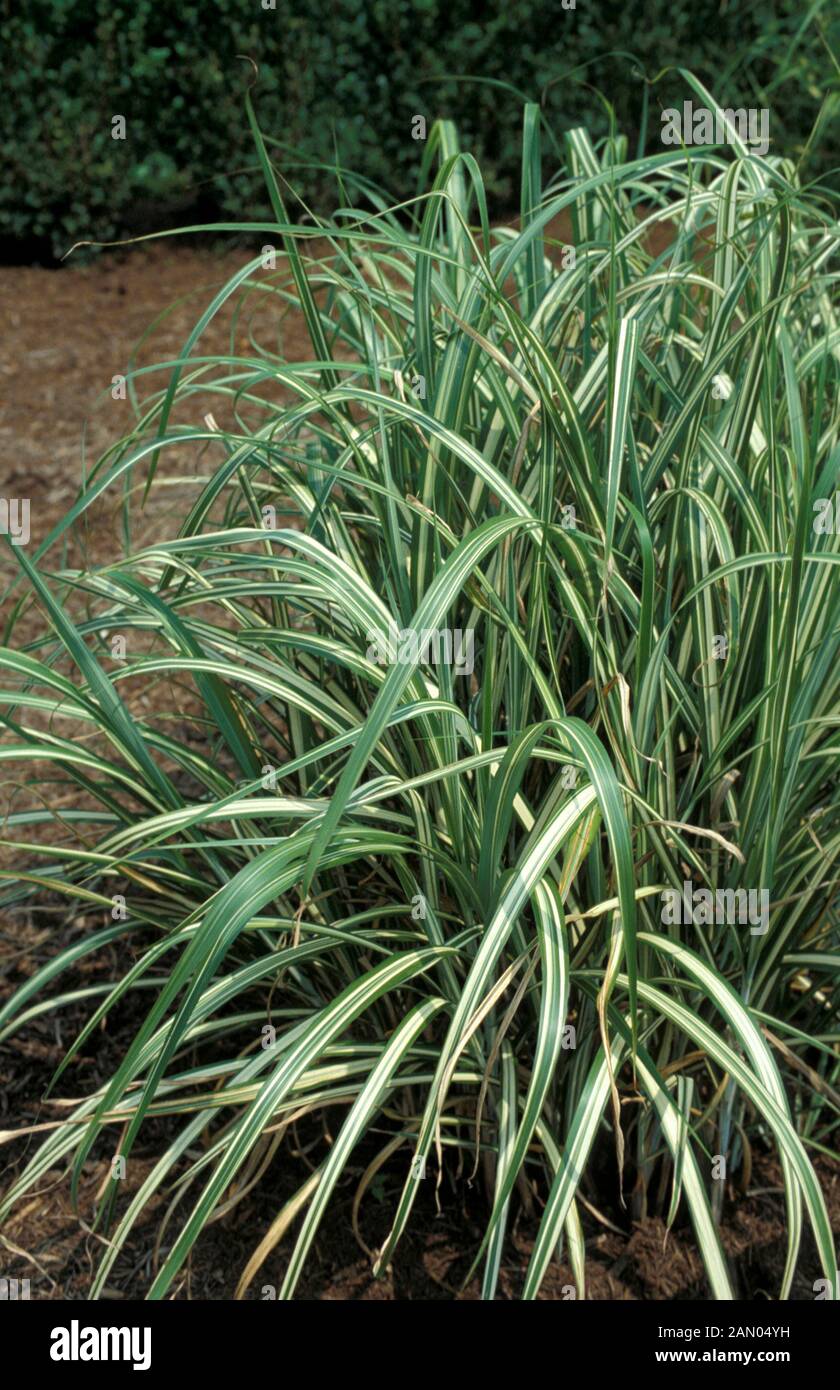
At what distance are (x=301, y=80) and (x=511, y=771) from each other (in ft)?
13.9

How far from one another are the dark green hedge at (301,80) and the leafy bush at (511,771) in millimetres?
3115

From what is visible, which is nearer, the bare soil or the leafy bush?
the leafy bush

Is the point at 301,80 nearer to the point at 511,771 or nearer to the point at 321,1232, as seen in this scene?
the point at 511,771

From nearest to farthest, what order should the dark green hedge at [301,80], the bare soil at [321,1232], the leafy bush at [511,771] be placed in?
the leafy bush at [511,771] < the bare soil at [321,1232] < the dark green hedge at [301,80]

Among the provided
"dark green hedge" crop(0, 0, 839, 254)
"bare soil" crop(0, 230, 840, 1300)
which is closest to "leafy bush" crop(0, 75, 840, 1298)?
"bare soil" crop(0, 230, 840, 1300)

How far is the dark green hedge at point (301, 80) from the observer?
5012 mm

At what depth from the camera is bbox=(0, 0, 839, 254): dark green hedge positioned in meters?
5.01

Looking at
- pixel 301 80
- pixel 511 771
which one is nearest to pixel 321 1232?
pixel 511 771

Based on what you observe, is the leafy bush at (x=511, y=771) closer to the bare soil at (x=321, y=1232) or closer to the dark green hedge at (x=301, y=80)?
the bare soil at (x=321, y=1232)

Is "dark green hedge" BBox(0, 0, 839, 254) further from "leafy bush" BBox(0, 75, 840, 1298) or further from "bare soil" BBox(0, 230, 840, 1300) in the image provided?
"bare soil" BBox(0, 230, 840, 1300)

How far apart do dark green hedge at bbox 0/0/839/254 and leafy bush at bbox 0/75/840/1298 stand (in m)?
3.11

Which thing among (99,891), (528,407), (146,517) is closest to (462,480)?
(528,407)

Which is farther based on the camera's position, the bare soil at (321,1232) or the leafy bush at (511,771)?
the bare soil at (321,1232)

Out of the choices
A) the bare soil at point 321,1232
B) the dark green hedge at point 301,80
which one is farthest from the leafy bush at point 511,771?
the dark green hedge at point 301,80
